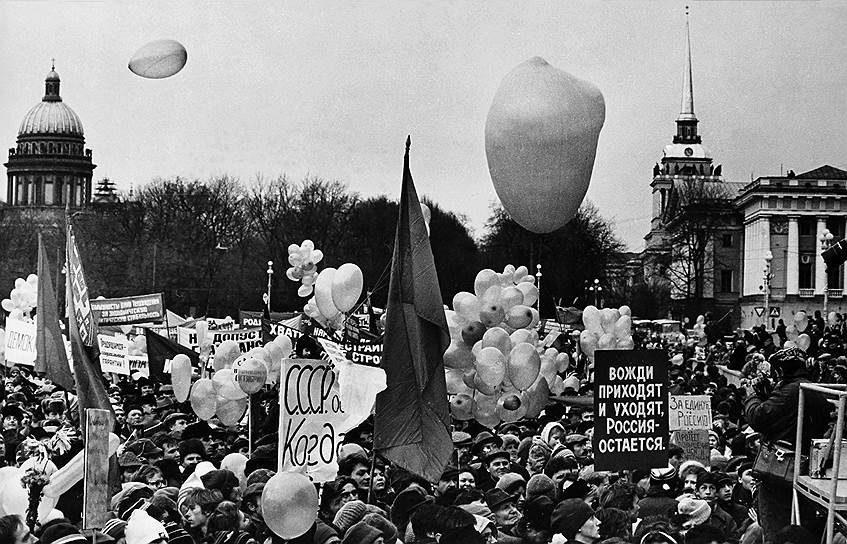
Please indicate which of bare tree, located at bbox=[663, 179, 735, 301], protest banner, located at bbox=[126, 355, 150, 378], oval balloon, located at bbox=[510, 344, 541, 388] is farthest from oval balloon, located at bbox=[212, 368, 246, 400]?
bare tree, located at bbox=[663, 179, 735, 301]

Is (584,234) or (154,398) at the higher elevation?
(584,234)

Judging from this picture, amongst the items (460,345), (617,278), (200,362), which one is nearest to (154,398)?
(200,362)

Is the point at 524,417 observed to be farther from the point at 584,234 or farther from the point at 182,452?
the point at 584,234

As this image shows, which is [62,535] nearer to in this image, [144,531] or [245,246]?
[144,531]

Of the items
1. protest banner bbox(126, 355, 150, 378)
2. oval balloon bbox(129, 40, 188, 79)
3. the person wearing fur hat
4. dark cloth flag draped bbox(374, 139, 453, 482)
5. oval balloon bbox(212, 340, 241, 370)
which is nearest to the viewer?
the person wearing fur hat

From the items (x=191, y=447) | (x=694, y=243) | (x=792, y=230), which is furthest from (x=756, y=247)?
(x=191, y=447)

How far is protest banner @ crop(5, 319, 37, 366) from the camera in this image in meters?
15.9

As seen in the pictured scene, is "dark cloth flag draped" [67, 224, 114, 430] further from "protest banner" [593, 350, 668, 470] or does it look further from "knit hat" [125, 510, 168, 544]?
Result: "protest banner" [593, 350, 668, 470]

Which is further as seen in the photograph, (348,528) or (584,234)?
(584,234)

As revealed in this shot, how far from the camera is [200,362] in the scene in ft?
58.8

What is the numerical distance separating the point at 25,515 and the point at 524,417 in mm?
6895

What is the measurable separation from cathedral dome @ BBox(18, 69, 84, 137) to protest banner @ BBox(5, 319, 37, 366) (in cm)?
8698

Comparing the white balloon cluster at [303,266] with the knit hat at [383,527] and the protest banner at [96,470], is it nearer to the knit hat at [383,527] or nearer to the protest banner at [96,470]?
the protest banner at [96,470]

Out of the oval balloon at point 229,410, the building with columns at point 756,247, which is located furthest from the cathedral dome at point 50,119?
the oval balloon at point 229,410
